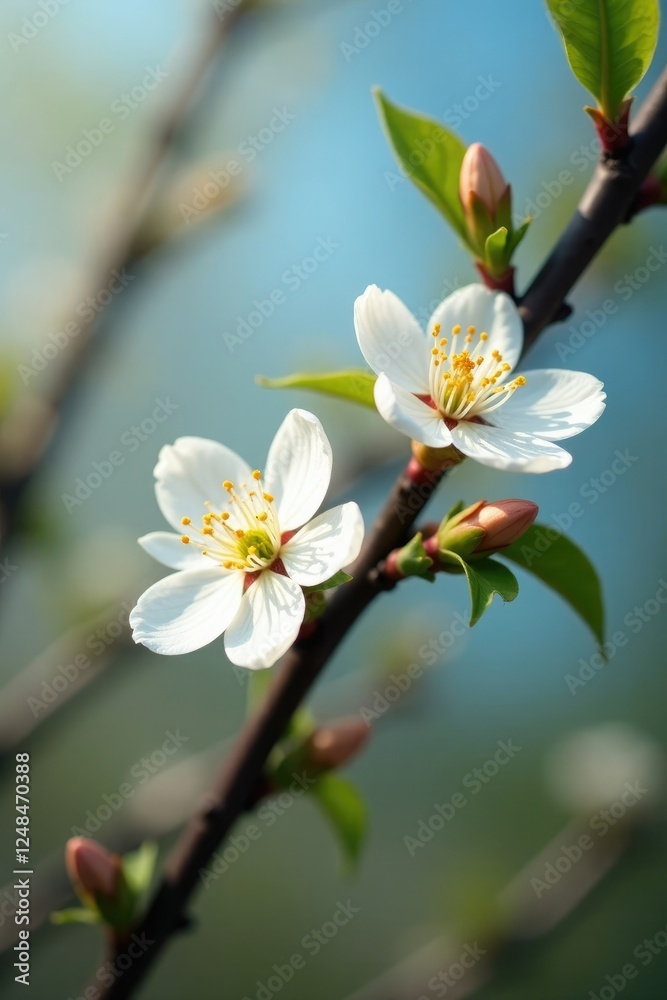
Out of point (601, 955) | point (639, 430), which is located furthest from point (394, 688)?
point (601, 955)

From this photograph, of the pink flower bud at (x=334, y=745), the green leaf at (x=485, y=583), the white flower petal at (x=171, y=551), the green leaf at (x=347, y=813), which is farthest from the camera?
the green leaf at (x=347, y=813)

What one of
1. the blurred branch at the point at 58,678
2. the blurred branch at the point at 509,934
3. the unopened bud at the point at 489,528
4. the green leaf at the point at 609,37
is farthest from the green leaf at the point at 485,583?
the blurred branch at the point at 509,934

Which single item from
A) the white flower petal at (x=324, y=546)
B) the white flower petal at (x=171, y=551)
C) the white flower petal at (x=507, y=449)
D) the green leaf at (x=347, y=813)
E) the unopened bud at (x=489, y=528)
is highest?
the white flower petal at (x=171, y=551)

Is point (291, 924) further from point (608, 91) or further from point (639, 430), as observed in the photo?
point (608, 91)

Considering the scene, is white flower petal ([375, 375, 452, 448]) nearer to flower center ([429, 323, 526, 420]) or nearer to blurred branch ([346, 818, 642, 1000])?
flower center ([429, 323, 526, 420])

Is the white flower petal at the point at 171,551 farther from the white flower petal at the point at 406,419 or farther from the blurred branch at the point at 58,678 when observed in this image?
the blurred branch at the point at 58,678
